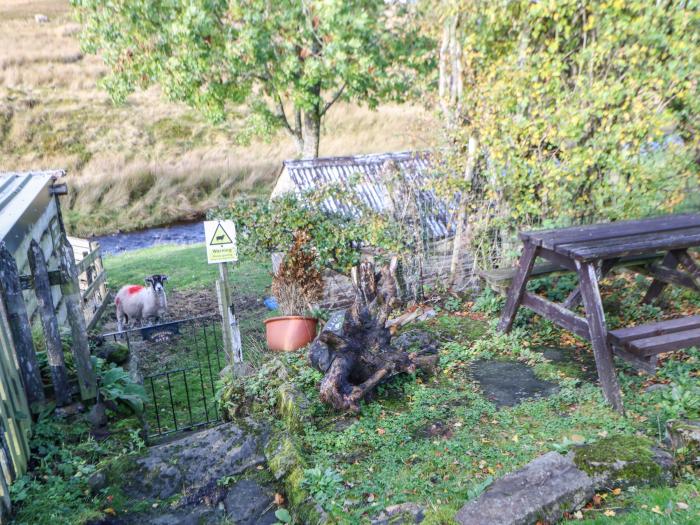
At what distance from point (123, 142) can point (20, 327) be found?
3169cm

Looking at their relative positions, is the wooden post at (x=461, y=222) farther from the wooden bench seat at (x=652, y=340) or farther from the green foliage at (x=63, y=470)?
the green foliage at (x=63, y=470)

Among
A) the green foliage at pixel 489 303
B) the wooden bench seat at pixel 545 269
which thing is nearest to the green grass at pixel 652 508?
the wooden bench seat at pixel 545 269

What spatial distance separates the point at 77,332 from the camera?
4223mm

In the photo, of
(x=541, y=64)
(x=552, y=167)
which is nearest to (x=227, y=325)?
(x=552, y=167)

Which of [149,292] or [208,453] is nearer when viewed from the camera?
[208,453]

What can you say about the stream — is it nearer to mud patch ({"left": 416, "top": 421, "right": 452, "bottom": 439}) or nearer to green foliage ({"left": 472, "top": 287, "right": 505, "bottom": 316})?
green foliage ({"left": 472, "top": 287, "right": 505, "bottom": 316})

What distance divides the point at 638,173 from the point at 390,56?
9.49 m

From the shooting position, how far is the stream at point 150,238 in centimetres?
2003

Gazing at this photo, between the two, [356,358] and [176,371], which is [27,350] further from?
[356,358]

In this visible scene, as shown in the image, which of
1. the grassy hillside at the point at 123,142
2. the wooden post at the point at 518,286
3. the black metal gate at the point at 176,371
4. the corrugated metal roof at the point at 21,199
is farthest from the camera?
the grassy hillside at the point at 123,142

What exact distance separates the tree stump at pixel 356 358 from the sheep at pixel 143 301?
4.76 meters

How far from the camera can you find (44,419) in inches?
162

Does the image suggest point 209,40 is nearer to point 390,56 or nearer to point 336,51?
point 336,51

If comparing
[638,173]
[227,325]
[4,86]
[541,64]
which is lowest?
[227,325]
